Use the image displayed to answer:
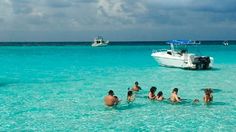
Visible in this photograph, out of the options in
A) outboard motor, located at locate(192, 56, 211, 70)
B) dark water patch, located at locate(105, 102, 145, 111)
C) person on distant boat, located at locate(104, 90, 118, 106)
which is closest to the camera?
person on distant boat, located at locate(104, 90, 118, 106)

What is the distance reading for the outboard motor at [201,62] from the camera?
31.2 metres

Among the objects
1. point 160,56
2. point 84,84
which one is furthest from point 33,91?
point 160,56

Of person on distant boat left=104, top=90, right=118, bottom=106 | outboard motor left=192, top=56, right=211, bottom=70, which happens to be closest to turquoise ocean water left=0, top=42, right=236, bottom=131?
person on distant boat left=104, top=90, right=118, bottom=106

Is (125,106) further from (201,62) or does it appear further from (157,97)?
(201,62)

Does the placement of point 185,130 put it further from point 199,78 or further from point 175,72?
point 175,72

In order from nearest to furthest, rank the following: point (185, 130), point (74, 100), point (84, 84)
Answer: point (185, 130) < point (74, 100) < point (84, 84)

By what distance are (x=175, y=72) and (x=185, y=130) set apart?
18.0m

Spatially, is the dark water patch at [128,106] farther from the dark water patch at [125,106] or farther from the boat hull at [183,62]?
the boat hull at [183,62]

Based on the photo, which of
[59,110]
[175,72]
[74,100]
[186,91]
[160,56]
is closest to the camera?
[59,110]

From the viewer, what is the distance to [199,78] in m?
26.3

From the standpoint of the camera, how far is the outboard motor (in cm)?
3120

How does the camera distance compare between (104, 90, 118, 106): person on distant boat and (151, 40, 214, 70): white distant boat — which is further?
(151, 40, 214, 70): white distant boat

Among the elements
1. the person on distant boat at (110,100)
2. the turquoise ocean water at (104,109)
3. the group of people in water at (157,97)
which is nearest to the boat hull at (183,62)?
the turquoise ocean water at (104,109)

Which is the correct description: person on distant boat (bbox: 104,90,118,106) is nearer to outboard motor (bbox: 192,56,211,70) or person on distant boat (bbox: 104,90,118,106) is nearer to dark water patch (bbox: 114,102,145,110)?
dark water patch (bbox: 114,102,145,110)
